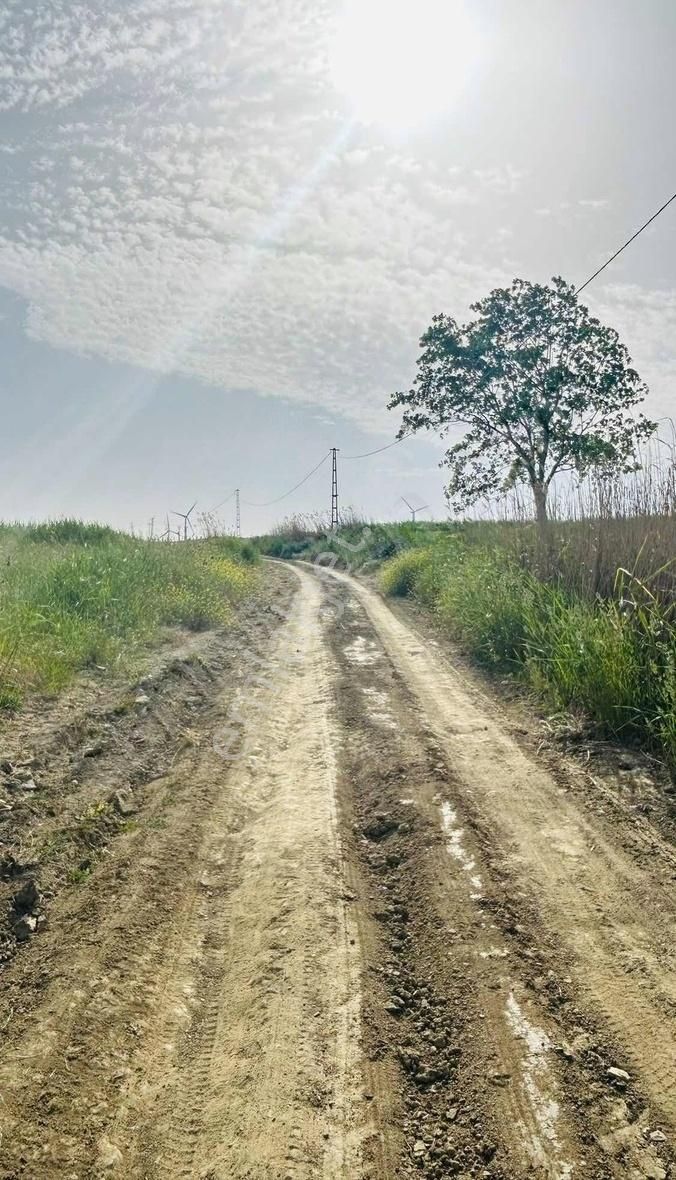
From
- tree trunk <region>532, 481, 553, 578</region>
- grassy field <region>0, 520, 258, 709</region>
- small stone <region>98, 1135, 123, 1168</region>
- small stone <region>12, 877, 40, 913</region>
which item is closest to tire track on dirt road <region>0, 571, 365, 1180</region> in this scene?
small stone <region>98, 1135, 123, 1168</region>

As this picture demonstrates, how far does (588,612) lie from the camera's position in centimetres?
655

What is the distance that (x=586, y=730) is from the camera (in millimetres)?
5172

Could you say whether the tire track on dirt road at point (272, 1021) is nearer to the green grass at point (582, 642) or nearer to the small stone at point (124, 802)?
the small stone at point (124, 802)

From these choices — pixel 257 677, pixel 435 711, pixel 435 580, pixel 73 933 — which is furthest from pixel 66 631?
pixel 435 580

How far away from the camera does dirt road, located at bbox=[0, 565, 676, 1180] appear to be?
6.06 ft

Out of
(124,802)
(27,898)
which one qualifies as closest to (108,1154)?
(27,898)

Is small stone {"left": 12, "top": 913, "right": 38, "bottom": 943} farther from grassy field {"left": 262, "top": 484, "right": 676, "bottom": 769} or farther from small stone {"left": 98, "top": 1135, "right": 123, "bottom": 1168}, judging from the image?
grassy field {"left": 262, "top": 484, "right": 676, "bottom": 769}

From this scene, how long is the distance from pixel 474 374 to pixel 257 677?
16.1m

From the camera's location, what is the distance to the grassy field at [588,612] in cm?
505

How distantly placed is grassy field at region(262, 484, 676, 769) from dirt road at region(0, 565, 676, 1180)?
41.3 inches

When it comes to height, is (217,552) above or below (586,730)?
above

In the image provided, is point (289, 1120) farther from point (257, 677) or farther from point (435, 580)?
point (435, 580)

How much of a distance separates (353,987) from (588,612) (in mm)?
4829

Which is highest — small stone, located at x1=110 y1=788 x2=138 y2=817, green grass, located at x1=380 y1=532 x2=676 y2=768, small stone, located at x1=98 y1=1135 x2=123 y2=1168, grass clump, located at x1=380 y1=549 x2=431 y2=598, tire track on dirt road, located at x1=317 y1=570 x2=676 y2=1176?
grass clump, located at x1=380 y1=549 x2=431 y2=598
